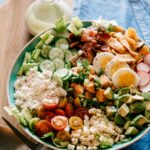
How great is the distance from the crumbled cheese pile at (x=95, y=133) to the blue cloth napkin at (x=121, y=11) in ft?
1.94

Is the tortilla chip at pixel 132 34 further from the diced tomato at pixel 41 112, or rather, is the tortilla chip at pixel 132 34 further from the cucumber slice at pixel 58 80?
the diced tomato at pixel 41 112

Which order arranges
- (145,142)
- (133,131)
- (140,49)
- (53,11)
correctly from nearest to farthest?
(133,131), (145,142), (140,49), (53,11)

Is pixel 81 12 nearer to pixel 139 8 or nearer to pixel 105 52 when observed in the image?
pixel 139 8

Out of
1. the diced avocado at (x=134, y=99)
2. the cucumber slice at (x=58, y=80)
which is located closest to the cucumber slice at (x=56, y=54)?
the cucumber slice at (x=58, y=80)

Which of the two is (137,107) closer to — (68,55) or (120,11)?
(68,55)

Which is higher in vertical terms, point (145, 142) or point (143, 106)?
point (143, 106)

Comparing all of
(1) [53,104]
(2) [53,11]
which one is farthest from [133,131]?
(2) [53,11]

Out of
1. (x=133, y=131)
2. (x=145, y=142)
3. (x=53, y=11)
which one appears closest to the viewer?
(x=133, y=131)

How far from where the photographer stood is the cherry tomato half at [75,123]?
5.06 ft

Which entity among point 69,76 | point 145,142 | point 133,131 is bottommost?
point 145,142

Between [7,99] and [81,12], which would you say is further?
[81,12]

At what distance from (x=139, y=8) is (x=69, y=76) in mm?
648

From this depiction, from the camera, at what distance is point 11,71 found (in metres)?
1.72

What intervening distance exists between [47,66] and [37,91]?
0.14 m
